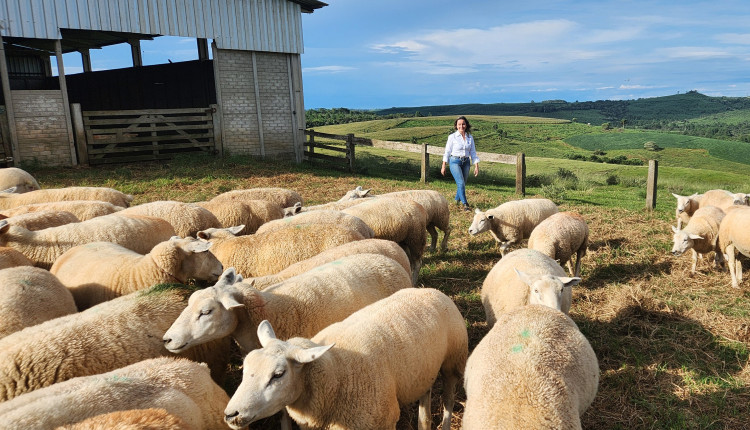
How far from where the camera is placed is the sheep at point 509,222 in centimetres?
930

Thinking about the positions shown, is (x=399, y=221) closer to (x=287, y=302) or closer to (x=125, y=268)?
(x=287, y=302)

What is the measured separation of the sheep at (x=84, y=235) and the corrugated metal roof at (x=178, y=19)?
12251 millimetres

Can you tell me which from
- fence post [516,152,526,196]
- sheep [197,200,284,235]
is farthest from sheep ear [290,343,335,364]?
fence post [516,152,526,196]

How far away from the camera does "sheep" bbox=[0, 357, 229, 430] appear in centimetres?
260

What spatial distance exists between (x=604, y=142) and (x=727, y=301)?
46.7 m

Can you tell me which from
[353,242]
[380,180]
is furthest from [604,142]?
[353,242]

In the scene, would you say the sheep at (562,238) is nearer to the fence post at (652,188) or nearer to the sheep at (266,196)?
the sheep at (266,196)

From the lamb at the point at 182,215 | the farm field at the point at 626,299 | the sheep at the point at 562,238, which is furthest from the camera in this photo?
the lamb at the point at 182,215

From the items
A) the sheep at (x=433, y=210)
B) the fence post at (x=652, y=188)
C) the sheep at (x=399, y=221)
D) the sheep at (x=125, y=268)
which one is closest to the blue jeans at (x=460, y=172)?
the sheep at (x=433, y=210)

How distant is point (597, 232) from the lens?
10.7m

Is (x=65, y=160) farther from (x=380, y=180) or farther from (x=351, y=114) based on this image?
(x=351, y=114)

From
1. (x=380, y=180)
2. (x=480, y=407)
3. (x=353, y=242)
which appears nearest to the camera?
(x=480, y=407)

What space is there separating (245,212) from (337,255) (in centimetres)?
349

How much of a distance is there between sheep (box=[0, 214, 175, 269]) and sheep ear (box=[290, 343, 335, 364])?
4.54 m
